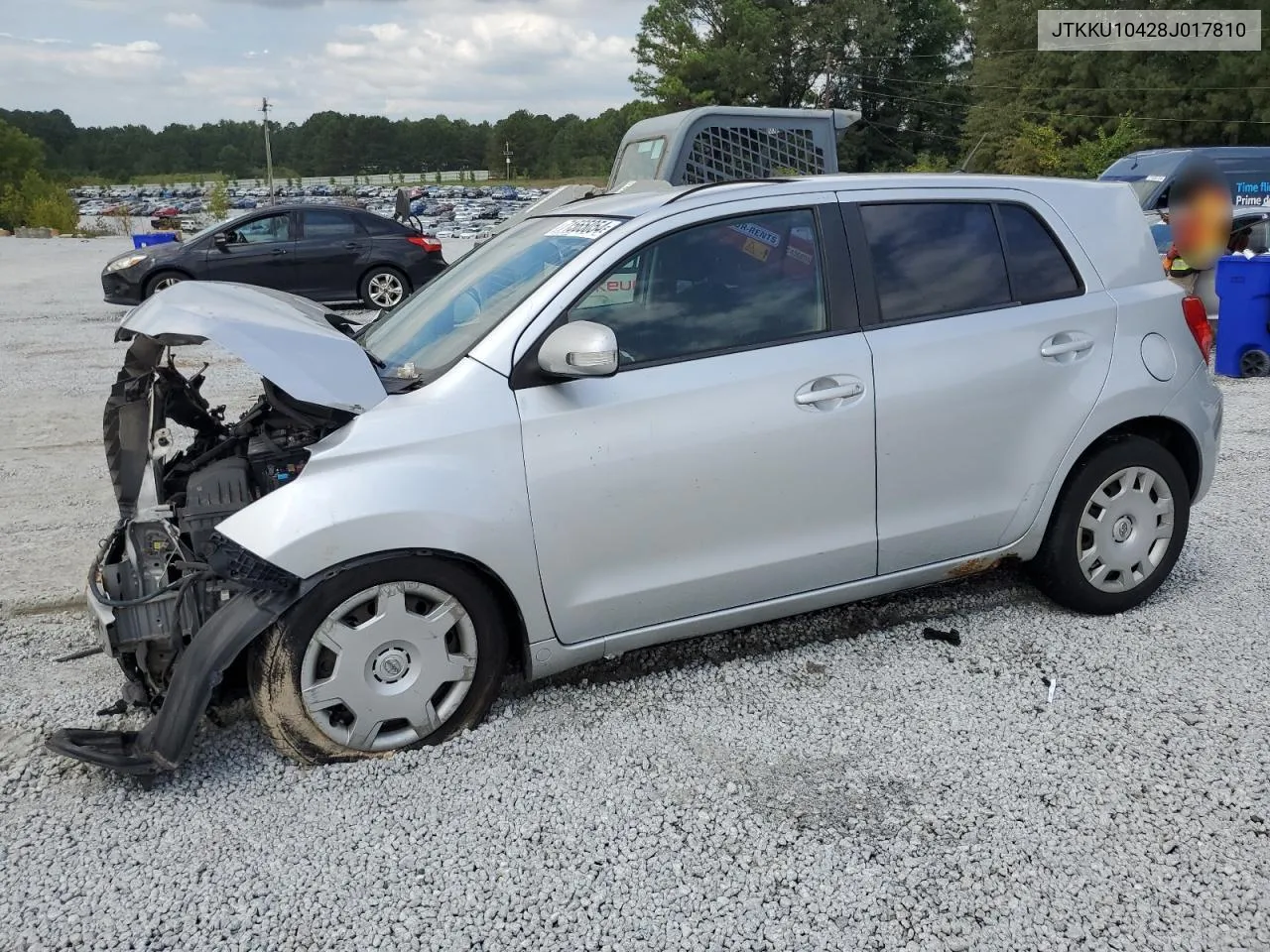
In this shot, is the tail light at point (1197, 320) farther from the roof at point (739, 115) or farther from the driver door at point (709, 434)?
the roof at point (739, 115)

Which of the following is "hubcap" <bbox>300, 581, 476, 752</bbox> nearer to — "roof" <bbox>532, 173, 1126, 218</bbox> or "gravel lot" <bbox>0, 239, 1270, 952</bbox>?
"gravel lot" <bbox>0, 239, 1270, 952</bbox>

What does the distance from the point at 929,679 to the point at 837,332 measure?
1272 millimetres

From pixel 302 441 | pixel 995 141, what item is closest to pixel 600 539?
pixel 302 441

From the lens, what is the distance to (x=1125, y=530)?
4215 mm

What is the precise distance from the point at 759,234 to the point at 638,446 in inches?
35.3

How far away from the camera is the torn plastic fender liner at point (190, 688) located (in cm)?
304

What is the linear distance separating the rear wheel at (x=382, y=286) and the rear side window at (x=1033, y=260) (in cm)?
1190

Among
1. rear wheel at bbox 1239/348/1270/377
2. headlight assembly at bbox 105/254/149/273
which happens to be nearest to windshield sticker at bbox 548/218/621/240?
rear wheel at bbox 1239/348/1270/377

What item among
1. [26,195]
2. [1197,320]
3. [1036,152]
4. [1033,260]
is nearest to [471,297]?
[1033,260]

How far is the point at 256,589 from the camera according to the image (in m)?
3.08

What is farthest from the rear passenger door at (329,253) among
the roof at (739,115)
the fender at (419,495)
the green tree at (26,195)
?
the green tree at (26,195)

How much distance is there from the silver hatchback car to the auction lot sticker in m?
49.5

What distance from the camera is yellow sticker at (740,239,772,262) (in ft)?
12.0

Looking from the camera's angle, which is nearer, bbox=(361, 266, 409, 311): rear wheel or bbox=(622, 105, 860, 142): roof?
bbox=(622, 105, 860, 142): roof
